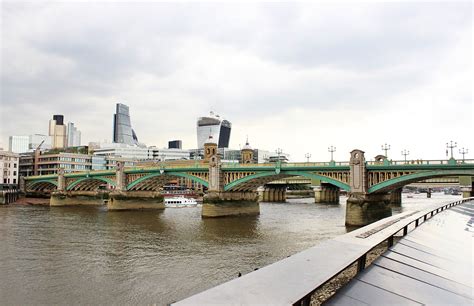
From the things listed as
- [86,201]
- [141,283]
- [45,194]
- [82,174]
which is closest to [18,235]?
[141,283]

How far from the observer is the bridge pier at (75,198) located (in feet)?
312

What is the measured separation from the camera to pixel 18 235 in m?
39.4

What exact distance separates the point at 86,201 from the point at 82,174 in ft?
38.1

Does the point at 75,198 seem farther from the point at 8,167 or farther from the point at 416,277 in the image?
the point at 416,277

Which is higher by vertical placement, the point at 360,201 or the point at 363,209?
the point at 360,201

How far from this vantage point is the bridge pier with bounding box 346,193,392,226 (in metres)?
44.8

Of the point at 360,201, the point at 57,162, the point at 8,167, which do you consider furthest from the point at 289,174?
the point at 57,162

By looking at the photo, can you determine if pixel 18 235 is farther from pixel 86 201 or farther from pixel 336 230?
pixel 86 201

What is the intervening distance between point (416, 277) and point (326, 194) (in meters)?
116

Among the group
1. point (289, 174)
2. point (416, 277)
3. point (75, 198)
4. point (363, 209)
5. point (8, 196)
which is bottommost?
point (75, 198)

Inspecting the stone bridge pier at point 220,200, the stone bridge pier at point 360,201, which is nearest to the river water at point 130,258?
the stone bridge pier at point 360,201

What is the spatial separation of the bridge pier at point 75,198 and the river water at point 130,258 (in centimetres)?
4871

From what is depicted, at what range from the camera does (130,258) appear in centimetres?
2833

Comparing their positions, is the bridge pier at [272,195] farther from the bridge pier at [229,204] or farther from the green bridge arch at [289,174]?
the green bridge arch at [289,174]
